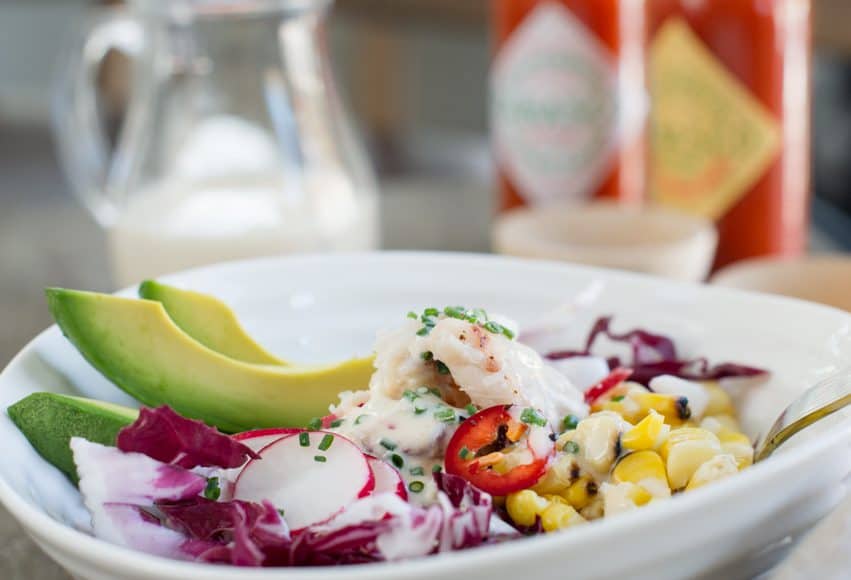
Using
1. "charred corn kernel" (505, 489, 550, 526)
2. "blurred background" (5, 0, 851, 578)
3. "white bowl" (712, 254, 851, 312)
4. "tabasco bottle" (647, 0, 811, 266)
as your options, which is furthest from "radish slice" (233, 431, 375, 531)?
"tabasco bottle" (647, 0, 811, 266)

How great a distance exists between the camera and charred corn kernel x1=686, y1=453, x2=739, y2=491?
2.93ft

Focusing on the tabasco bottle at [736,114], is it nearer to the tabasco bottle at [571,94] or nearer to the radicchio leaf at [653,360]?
the tabasco bottle at [571,94]

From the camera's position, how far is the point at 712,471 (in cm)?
90

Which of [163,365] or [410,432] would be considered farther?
[163,365]

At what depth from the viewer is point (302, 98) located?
1.86 m

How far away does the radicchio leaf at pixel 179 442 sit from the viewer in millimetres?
893

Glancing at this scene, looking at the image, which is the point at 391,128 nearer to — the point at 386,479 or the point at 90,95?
the point at 90,95

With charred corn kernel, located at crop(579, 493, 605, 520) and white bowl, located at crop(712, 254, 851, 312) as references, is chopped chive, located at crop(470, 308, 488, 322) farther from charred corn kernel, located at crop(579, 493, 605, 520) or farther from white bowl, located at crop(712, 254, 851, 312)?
white bowl, located at crop(712, 254, 851, 312)

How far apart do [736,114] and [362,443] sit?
A: 1.17 meters

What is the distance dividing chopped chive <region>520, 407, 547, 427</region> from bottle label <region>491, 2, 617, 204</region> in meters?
1.15

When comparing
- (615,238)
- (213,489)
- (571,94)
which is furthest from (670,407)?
(571,94)

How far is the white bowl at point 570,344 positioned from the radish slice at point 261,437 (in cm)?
14

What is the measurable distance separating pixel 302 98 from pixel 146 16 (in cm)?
26

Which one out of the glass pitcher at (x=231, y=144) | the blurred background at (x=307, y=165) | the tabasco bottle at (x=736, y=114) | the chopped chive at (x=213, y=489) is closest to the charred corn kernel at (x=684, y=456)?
the chopped chive at (x=213, y=489)
